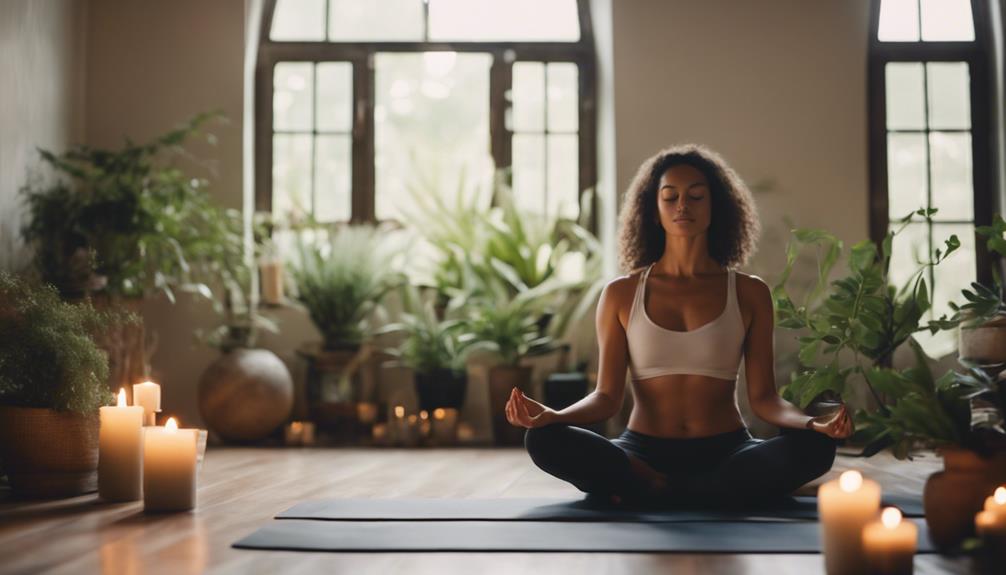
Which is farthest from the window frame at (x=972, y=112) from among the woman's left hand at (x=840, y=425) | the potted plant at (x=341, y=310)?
the woman's left hand at (x=840, y=425)

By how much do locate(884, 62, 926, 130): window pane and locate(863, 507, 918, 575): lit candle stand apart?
407 cm

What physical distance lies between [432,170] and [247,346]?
126cm

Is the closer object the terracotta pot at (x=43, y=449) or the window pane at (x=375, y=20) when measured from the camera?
the terracotta pot at (x=43, y=449)

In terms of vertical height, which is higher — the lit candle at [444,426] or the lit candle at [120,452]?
the lit candle at [120,452]

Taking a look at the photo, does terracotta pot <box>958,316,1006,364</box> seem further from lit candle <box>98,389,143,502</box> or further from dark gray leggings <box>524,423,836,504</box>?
lit candle <box>98,389,143,502</box>

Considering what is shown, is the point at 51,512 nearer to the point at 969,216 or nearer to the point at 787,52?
the point at 787,52

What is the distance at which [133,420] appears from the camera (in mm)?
2529

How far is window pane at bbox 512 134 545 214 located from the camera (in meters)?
5.28

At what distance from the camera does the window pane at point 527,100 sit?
17.4 feet

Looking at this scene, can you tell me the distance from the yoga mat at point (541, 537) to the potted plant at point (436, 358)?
Answer: 2434 millimetres

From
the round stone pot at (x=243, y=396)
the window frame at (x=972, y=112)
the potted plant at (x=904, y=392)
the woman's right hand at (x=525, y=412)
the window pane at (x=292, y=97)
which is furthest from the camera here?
the window pane at (x=292, y=97)

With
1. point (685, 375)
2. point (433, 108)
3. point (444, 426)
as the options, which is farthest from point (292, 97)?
point (685, 375)

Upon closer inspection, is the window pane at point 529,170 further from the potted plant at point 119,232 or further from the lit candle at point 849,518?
the lit candle at point 849,518

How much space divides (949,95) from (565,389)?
8.42 ft
